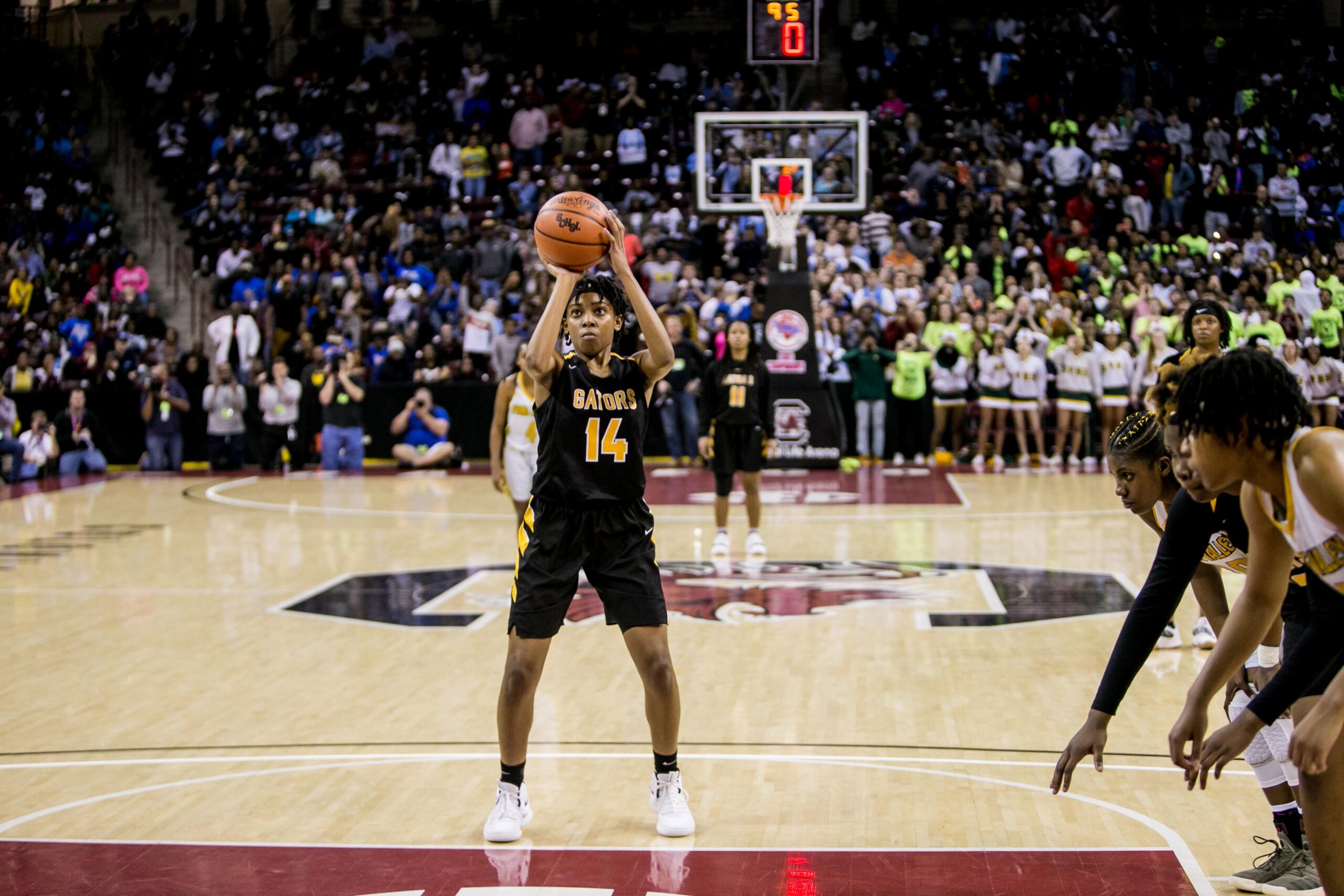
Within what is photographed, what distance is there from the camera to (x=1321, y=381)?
17438mm

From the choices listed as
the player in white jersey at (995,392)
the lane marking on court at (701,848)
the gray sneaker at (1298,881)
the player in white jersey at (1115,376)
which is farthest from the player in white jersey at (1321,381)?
the gray sneaker at (1298,881)

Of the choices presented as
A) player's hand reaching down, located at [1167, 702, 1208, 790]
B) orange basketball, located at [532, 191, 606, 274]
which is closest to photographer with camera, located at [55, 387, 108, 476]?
orange basketball, located at [532, 191, 606, 274]

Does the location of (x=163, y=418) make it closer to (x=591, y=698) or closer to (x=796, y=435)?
(x=796, y=435)

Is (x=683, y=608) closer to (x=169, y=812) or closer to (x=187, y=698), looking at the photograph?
(x=187, y=698)

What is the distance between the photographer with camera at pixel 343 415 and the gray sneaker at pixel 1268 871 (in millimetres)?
14990

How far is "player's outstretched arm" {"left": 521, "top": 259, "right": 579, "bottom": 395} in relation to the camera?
466cm

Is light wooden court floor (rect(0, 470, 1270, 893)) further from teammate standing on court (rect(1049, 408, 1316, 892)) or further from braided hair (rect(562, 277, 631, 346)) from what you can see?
braided hair (rect(562, 277, 631, 346))

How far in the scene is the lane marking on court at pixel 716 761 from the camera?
4.89 m

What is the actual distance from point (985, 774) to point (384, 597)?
510 cm

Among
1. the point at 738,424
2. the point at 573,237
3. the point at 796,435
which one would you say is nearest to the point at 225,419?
the point at 796,435

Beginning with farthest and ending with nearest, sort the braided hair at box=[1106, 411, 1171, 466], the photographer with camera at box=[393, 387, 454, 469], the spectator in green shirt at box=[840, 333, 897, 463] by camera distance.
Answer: the photographer with camera at box=[393, 387, 454, 469], the spectator in green shirt at box=[840, 333, 897, 463], the braided hair at box=[1106, 411, 1171, 466]

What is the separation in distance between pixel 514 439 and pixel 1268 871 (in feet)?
20.7

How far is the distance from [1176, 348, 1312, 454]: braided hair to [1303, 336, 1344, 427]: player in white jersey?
613 inches

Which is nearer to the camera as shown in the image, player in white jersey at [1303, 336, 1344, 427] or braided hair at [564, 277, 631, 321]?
braided hair at [564, 277, 631, 321]
